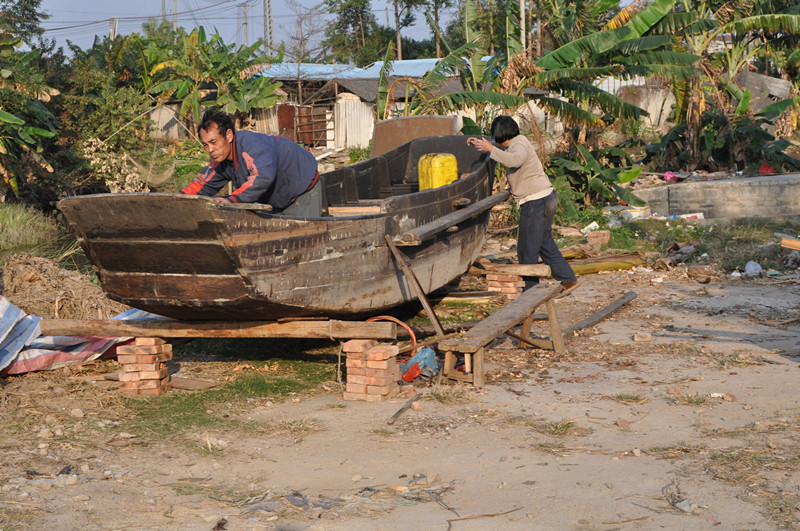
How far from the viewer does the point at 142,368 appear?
5336mm

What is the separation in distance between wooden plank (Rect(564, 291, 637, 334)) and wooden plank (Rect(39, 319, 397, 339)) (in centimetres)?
251

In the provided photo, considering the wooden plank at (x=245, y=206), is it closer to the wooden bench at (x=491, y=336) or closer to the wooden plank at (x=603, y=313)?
the wooden bench at (x=491, y=336)

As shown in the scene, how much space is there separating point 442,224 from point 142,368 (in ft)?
8.25

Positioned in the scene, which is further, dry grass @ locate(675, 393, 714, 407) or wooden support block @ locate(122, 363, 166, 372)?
wooden support block @ locate(122, 363, 166, 372)

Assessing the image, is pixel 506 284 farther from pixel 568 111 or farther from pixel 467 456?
pixel 568 111

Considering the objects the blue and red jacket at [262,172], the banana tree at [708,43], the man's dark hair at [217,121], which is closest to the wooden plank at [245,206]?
the blue and red jacket at [262,172]

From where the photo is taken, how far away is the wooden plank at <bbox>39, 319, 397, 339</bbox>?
509 centimetres

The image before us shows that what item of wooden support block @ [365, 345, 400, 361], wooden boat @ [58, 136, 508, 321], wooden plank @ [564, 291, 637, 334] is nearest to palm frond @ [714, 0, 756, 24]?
wooden plank @ [564, 291, 637, 334]

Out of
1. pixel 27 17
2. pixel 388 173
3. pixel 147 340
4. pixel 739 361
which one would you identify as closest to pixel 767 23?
pixel 388 173

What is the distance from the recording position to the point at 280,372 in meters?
6.01

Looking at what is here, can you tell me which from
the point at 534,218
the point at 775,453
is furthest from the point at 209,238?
the point at 534,218

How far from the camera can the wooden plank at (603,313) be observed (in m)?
7.05

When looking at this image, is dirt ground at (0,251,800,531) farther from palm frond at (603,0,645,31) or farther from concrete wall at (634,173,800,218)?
palm frond at (603,0,645,31)

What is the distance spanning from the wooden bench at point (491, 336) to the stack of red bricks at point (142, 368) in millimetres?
1984
